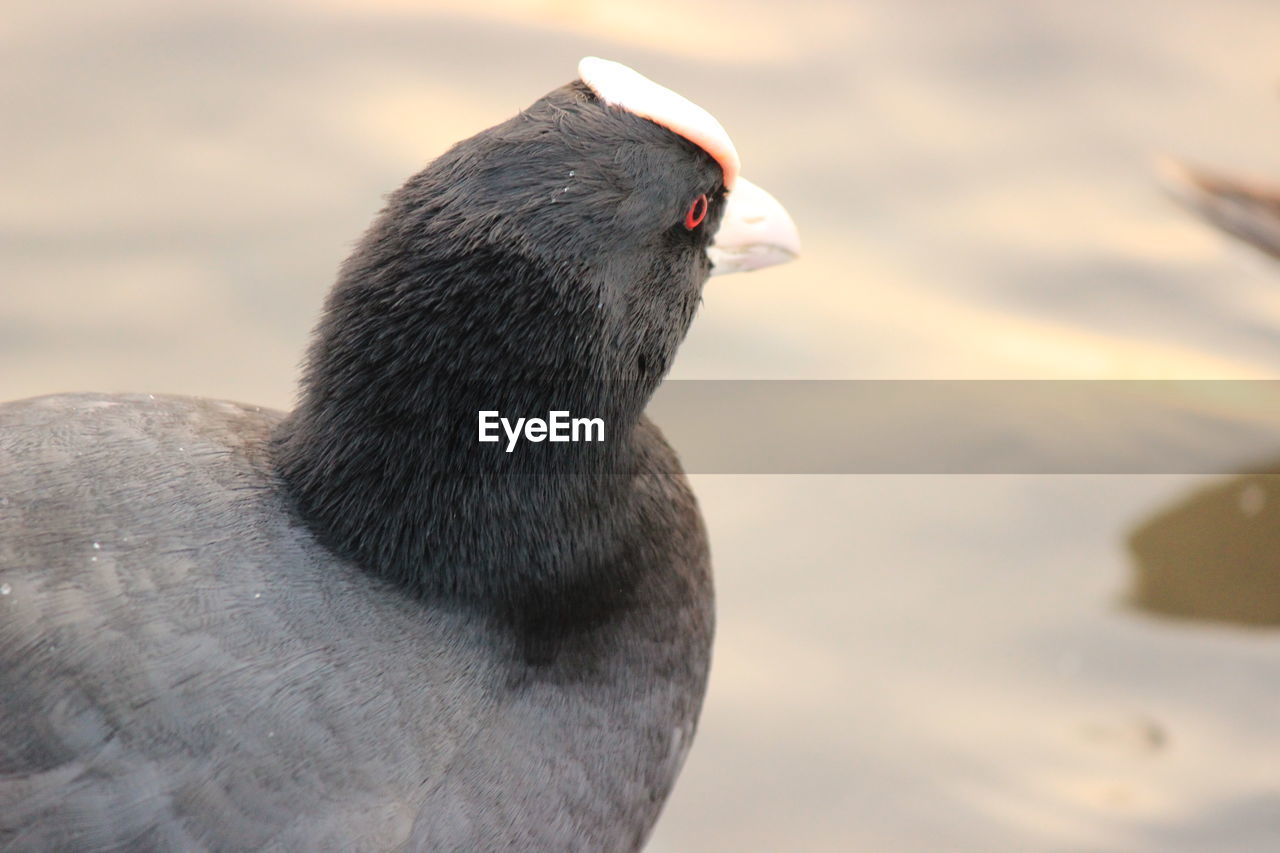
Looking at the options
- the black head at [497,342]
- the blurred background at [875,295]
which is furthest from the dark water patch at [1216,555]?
the black head at [497,342]

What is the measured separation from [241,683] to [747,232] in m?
1.28

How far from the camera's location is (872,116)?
5.38 m

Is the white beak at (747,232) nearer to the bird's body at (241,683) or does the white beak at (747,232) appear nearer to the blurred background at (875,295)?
the bird's body at (241,683)

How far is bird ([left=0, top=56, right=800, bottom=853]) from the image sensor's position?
8.08ft

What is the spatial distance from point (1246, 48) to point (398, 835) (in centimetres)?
441

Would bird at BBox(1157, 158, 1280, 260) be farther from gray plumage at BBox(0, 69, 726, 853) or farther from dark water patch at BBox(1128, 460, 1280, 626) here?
gray plumage at BBox(0, 69, 726, 853)

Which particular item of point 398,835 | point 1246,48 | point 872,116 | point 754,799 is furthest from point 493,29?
point 398,835

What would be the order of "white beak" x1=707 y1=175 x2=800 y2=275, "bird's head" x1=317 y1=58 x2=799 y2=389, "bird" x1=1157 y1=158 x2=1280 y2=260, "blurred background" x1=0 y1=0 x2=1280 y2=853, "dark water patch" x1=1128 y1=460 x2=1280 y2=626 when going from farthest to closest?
"bird" x1=1157 y1=158 x2=1280 y2=260
"dark water patch" x1=1128 y1=460 x2=1280 y2=626
"blurred background" x1=0 y1=0 x2=1280 y2=853
"white beak" x1=707 y1=175 x2=800 y2=275
"bird's head" x1=317 y1=58 x2=799 y2=389

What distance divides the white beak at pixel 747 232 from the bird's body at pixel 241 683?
2.40 ft

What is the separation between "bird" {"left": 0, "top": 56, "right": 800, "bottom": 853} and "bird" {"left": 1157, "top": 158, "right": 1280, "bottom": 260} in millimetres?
2359

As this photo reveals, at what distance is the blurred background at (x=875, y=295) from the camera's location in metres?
3.86

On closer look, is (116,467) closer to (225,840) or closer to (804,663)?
(225,840)

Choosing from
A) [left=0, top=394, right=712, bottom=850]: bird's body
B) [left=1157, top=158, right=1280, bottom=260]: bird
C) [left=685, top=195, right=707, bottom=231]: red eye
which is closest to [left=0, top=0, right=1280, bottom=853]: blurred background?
[left=1157, top=158, right=1280, bottom=260]: bird

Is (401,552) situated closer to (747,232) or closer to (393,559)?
(393,559)
